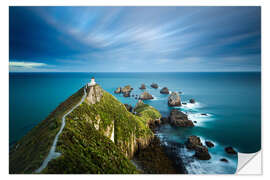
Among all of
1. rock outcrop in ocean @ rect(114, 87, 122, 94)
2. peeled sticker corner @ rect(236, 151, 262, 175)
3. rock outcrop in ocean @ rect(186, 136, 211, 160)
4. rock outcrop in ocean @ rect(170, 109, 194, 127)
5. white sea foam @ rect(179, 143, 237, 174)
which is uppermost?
rock outcrop in ocean @ rect(114, 87, 122, 94)

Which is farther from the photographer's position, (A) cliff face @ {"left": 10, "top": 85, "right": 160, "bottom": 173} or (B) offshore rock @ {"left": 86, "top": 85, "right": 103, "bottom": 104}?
(B) offshore rock @ {"left": 86, "top": 85, "right": 103, "bottom": 104}

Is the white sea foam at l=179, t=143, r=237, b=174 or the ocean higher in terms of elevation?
the ocean

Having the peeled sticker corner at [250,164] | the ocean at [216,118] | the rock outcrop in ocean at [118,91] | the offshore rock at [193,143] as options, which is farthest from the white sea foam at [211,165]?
the rock outcrop in ocean at [118,91]

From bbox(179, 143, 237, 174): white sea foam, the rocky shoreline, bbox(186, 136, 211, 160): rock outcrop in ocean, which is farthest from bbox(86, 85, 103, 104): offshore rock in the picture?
bbox(186, 136, 211, 160): rock outcrop in ocean

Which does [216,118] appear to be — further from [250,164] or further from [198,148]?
[250,164]

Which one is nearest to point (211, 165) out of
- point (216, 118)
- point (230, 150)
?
point (230, 150)

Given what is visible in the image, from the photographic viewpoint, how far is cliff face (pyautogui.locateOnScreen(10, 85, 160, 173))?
5047 millimetres

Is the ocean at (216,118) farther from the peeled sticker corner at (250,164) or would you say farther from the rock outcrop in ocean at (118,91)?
the rock outcrop in ocean at (118,91)

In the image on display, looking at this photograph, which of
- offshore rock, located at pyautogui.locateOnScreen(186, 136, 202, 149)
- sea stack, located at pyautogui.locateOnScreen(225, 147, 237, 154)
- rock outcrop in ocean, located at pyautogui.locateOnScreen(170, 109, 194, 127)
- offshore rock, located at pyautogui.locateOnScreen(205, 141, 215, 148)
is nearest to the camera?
sea stack, located at pyautogui.locateOnScreen(225, 147, 237, 154)

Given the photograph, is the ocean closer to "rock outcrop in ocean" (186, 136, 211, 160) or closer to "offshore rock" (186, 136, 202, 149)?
"rock outcrop in ocean" (186, 136, 211, 160)

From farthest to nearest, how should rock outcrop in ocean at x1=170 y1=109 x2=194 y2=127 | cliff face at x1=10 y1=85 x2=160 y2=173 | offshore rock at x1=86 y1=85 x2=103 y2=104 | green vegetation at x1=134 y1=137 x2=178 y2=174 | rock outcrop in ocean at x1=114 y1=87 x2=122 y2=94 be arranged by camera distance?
rock outcrop in ocean at x1=114 y1=87 x2=122 y2=94 → rock outcrop in ocean at x1=170 y1=109 x2=194 y2=127 → green vegetation at x1=134 y1=137 x2=178 y2=174 → offshore rock at x1=86 y1=85 x2=103 y2=104 → cliff face at x1=10 y1=85 x2=160 y2=173
